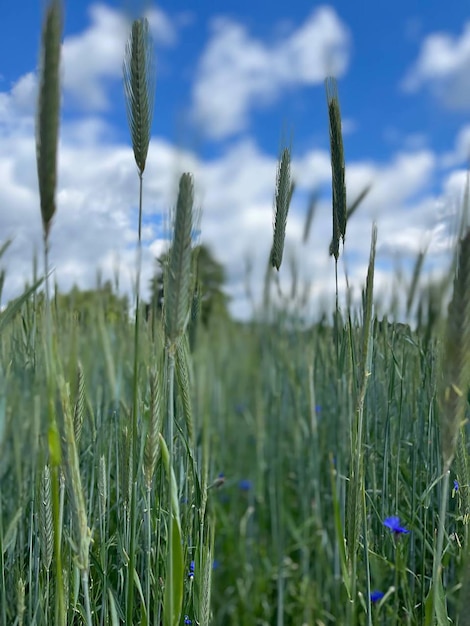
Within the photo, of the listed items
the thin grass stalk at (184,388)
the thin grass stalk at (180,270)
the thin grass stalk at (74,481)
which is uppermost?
the thin grass stalk at (180,270)

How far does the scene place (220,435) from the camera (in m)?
2.73

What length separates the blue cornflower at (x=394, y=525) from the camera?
915 millimetres

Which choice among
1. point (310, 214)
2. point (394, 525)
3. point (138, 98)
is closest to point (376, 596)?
point (394, 525)

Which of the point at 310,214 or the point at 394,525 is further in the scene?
the point at 310,214

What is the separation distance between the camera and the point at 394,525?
3.03 feet

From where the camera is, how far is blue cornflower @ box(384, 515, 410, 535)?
0.92 meters

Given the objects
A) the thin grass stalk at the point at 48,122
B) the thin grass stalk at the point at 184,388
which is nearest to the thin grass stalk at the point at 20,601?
the thin grass stalk at the point at 184,388

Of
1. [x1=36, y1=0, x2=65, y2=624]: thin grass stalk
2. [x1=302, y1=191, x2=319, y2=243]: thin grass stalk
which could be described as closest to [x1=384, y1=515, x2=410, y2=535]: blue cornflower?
[x1=36, y1=0, x2=65, y2=624]: thin grass stalk

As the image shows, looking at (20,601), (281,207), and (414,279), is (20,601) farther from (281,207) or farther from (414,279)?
(414,279)

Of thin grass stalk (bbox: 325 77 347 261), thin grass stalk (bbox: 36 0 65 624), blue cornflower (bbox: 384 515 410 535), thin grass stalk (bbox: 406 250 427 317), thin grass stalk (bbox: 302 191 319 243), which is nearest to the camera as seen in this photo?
thin grass stalk (bbox: 36 0 65 624)

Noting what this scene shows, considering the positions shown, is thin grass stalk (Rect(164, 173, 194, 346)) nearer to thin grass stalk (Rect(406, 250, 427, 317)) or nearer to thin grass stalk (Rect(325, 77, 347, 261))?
thin grass stalk (Rect(325, 77, 347, 261))

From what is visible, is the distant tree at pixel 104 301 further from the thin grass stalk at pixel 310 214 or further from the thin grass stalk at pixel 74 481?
the thin grass stalk at pixel 310 214

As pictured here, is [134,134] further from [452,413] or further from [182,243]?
[452,413]

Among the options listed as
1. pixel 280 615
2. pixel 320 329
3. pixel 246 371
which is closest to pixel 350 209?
pixel 320 329
